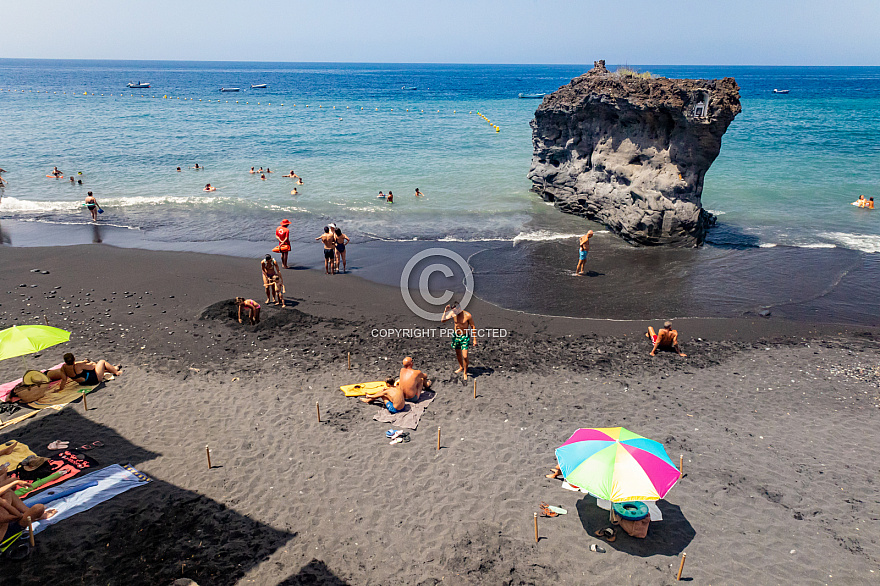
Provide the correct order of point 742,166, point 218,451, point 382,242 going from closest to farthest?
1. point 218,451
2. point 382,242
3. point 742,166

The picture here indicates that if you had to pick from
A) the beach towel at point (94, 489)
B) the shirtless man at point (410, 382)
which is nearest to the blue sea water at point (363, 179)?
the shirtless man at point (410, 382)

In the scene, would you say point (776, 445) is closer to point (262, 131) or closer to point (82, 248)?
point (82, 248)

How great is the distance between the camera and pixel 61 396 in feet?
30.3

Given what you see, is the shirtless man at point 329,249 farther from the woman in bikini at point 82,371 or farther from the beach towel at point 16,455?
the beach towel at point 16,455

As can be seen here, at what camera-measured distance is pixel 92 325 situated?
1263 centimetres

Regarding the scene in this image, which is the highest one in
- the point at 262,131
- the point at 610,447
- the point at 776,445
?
the point at 262,131

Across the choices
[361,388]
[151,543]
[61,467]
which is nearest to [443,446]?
[361,388]

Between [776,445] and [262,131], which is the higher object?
[262,131]

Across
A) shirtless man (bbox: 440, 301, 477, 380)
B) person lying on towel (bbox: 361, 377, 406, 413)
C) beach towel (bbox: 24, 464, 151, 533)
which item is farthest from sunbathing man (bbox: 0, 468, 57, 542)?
shirtless man (bbox: 440, 301, 477, 380)

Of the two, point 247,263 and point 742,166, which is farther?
point 742,166

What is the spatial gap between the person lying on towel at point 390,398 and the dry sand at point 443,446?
281mm

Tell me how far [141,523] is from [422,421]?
14.3 feet

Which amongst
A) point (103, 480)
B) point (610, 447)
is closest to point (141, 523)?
point (103, 480)

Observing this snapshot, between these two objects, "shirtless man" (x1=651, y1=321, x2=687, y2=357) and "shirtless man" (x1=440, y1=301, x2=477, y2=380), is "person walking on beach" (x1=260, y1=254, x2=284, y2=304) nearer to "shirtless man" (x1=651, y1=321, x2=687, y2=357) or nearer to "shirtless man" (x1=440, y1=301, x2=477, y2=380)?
"shirtless man" (x1=440, y1=301, x2=477, y2=380)
